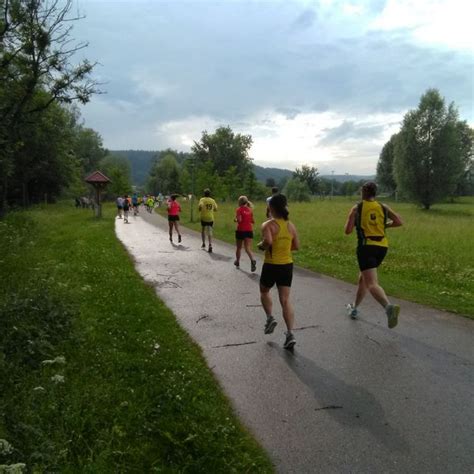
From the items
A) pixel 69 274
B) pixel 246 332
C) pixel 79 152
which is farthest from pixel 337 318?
pixel 79 152

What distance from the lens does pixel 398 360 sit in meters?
4.70

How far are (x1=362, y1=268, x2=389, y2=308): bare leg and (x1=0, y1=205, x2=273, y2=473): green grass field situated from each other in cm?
256

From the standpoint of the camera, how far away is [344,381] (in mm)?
4219

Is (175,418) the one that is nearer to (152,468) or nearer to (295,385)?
(152,468)

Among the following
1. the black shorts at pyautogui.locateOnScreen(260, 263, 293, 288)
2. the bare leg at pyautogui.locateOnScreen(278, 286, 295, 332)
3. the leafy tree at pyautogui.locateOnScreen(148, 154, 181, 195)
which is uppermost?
the leafy tree at pyautogui.locateOnScreen(148, 154, 181, 195)

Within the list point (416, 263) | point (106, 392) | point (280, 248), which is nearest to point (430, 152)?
point (416, 263)

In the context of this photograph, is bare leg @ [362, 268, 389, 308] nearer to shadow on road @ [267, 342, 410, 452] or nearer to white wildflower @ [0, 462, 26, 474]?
shadow on road @ [267, 342, 410, 452]

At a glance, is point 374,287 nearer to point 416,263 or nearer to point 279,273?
point 279,273

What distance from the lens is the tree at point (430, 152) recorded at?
4647 centimetres

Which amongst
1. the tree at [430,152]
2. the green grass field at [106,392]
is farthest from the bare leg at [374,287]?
the tree at [430,152]

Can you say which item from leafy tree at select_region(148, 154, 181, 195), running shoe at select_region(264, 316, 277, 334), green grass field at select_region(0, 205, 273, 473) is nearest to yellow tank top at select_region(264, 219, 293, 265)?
running shoe at select_region(264, 316, 277, 334)

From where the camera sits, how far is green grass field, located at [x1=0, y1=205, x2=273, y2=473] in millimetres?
2969

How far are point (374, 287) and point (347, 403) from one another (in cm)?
231

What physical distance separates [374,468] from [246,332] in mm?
2912
